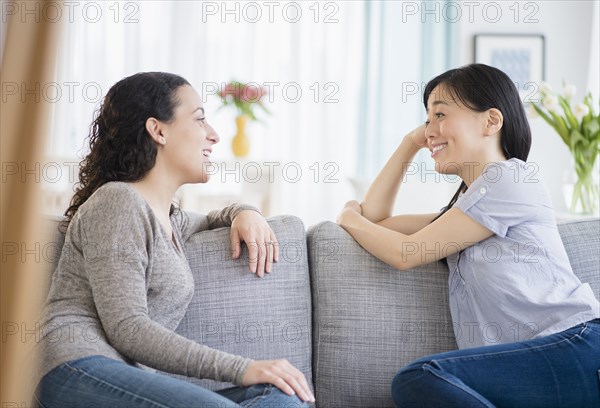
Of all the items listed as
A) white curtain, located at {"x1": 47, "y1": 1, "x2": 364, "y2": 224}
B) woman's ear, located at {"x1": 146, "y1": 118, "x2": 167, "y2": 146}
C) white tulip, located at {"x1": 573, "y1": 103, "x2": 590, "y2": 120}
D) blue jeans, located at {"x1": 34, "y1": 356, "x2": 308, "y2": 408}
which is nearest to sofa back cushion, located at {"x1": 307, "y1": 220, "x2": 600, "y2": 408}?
blue jeans, located at {"x1": 34, "y1": 356, "x2": 308, "y2": 408}

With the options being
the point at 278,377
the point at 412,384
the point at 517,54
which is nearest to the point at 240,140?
the point at 517,54

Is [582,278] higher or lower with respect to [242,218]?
lower

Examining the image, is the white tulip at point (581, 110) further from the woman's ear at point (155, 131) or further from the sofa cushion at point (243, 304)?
the woman's ear at point (155, 131)

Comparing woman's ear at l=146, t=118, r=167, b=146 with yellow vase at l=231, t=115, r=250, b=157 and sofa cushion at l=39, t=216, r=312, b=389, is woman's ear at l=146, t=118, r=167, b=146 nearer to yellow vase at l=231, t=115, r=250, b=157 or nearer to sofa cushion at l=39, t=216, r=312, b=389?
sofa cushion at l=39, t=216, r=312, b=389

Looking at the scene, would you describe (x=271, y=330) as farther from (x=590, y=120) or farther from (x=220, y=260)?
(x=590, y=120)

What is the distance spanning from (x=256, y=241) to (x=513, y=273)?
61 centimetres

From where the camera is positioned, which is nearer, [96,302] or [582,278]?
[96,302]

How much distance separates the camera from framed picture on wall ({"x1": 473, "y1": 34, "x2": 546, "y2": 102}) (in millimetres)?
5145

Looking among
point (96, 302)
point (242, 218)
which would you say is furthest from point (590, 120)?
point (96, 302)

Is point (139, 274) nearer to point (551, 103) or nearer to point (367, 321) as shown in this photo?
point (367, 321)

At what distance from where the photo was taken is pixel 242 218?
1.81 meters

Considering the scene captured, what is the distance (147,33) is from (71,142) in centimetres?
94

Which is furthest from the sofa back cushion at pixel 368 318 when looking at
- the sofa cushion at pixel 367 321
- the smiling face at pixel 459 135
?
the smiling face at pixel 459 135

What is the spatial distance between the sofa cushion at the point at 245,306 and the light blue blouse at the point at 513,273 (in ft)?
1.25
